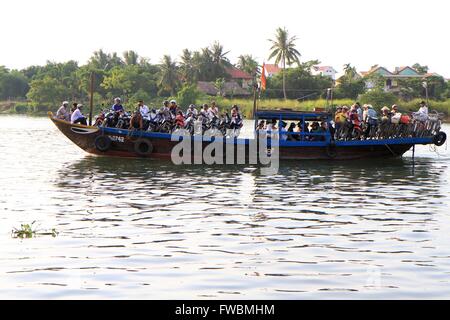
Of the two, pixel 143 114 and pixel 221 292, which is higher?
pixel 143 114

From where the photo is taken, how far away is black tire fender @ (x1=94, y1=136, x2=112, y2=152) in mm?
27766

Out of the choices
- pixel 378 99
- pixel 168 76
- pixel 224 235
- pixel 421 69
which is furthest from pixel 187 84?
pixel 224 235

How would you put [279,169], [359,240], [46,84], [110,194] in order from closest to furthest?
[359,240] < [110,194] < [279,169] < [46,84]

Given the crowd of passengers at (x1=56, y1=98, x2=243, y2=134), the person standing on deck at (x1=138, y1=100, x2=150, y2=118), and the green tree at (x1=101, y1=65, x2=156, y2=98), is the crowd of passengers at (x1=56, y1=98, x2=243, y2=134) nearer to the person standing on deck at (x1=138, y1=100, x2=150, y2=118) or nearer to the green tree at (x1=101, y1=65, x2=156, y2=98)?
the person standing on deck at (x1=138, y1=100, x2=150, y2=118)

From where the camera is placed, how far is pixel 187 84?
91.7 m

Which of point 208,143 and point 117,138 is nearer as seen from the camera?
point 208,143

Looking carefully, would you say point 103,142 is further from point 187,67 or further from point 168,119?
point 187,67

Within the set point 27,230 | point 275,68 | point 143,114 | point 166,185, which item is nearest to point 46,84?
point 275,68

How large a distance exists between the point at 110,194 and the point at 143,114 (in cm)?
886

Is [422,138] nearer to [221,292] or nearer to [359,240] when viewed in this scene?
[359,240]

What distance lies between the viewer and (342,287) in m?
10.2

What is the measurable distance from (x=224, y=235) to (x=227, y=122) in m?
14.1

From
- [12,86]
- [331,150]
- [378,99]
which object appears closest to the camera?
[331,150]

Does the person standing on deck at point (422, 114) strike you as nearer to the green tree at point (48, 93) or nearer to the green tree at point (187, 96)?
the green tree at point (187, 96)
